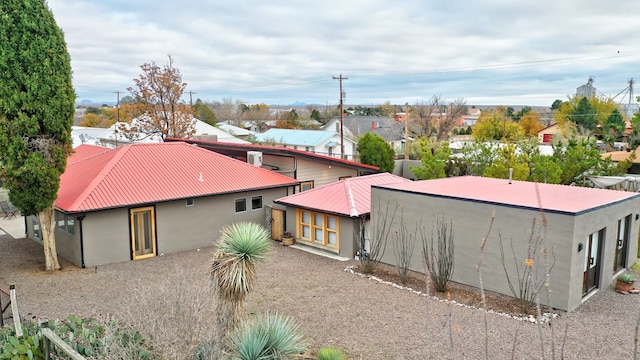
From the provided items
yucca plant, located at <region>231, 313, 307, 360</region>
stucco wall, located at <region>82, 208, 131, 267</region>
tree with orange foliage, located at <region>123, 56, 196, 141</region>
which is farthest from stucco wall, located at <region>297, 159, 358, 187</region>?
tree with orange foliage, located at <region>123, 56, 196, 141</region>

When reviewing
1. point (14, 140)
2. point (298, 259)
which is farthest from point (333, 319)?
point (14, 140)

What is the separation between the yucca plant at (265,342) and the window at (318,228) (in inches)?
365

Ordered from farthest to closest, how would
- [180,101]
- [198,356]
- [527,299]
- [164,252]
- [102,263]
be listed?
[180,101] → [164,252] → [102,263] → [527,299] → [198,356]

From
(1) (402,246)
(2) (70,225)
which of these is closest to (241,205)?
→ (2) (70,225)

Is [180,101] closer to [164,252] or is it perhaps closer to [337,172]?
[337,172]

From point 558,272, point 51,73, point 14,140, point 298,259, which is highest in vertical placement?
point 51,73

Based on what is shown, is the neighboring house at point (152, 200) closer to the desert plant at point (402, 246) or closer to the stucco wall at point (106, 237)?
the stucco wall at point (106, 237)

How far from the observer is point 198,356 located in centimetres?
757

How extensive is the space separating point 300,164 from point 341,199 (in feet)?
18.6

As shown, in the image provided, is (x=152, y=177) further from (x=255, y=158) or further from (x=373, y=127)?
(x=373, y=127)

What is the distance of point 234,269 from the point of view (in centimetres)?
909

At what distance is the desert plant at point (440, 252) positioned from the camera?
1326cm

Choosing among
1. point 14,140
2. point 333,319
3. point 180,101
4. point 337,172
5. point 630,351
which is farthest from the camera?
point 180,101

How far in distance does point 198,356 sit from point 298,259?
919 centimetres
